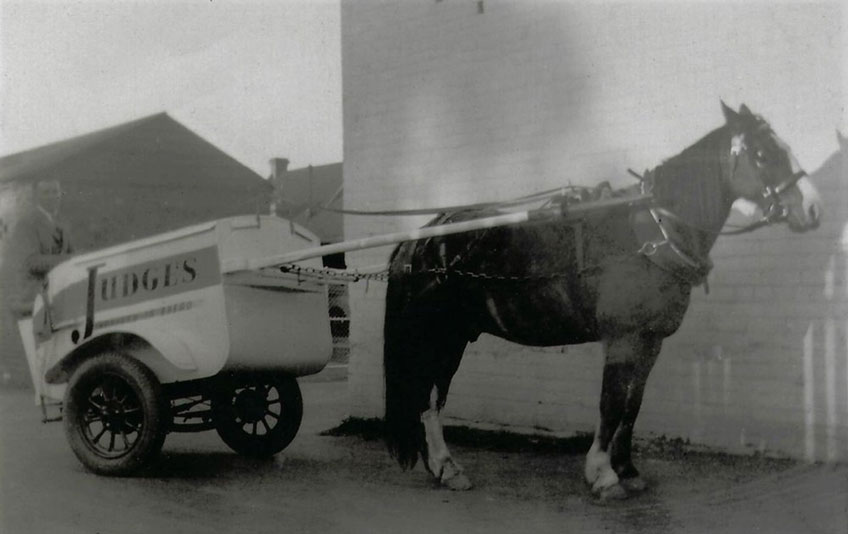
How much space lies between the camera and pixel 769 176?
435cm

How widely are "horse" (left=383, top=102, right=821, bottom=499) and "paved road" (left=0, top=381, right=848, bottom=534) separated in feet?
1.01

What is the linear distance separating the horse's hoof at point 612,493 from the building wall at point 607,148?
4.76ft

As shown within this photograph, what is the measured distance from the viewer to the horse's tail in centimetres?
520

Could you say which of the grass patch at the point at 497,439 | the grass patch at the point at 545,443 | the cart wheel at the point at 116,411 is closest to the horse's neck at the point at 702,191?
the grass patch at the point at 545,443

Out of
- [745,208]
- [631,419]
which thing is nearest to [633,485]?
[631,419]

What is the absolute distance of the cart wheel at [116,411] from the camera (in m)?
5.08

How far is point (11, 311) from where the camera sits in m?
6.90

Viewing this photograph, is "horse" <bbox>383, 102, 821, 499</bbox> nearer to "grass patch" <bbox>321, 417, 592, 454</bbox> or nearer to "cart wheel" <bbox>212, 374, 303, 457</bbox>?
"cart wheel" <bbox>212, 374, 303, 457</bbox>

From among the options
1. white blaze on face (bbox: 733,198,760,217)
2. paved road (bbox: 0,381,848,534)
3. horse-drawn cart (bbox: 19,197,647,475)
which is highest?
white blaze on face (bbox: 733,198,760,217)

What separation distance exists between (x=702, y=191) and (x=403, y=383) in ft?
7.14

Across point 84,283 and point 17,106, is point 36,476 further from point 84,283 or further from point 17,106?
point 17,106

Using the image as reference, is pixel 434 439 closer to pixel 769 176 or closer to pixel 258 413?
pixel 258 413

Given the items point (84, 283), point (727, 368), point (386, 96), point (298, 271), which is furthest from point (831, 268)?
point (84, 283)

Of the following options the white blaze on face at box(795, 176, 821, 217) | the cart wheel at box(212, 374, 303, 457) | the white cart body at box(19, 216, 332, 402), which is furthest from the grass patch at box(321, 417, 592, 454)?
the white blaze on face at box(795, 176, 821, 217)
